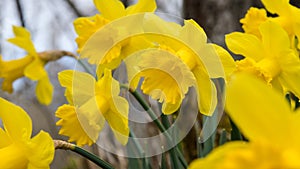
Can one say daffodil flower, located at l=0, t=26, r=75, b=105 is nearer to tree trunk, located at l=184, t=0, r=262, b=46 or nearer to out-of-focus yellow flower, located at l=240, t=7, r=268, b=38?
out-of-focus yellow flower, located at l=240, t=7, r=268, b=38

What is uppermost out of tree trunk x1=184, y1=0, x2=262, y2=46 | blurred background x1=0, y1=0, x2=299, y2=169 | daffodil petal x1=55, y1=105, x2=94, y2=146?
daffodil petal x1=55, y1=105, x2=94, y2=146

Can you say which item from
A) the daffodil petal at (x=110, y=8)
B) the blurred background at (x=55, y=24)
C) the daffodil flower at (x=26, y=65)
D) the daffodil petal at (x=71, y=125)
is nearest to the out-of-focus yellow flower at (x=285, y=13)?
the daffodil petal at (x=110, y=8)

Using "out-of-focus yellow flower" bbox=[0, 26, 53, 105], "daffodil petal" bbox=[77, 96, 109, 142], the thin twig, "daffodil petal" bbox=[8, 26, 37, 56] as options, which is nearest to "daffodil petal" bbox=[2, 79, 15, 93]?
"out-of-focus yellow flower" bbox=[0, 26, 53, 105]

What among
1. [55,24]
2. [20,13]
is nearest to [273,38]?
[20,13]

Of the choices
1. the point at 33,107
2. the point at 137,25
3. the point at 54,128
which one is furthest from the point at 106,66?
the point at 33,107

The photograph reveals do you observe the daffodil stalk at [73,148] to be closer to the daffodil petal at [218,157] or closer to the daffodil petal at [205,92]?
the daffodil petal at [205,92]

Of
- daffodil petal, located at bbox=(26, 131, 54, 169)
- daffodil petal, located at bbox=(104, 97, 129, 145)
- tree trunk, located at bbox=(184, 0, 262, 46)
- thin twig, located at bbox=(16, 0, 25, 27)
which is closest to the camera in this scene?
daffodil petal, located at bbox=(26, 131, 54, 169)
